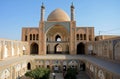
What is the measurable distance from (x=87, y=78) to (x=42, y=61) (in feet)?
19.5

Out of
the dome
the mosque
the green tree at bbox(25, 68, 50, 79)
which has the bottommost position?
the green tree at bbox(25, 68, 50, 79)

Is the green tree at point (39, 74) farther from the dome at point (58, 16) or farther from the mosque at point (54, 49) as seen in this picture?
the dome at point (58, 16)

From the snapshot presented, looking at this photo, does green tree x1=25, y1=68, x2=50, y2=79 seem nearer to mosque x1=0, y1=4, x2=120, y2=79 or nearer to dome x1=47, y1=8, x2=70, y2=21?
mosque x1=0, y1=4, x2=120, y2=79

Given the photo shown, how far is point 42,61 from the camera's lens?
1895 cm

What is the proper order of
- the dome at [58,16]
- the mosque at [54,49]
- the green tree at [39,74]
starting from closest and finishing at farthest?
the green tree at [39,74] → the mosque at [54,49] → the dome at [58,16]

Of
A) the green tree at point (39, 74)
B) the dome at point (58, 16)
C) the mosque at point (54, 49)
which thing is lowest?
the green tree at point (39, 74)

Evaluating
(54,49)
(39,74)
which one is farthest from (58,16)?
(39,74)

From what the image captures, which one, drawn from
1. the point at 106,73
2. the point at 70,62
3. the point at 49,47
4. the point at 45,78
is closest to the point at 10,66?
the point at 45,78

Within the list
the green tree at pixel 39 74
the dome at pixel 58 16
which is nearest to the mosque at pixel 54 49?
the dome at pixel 58 16

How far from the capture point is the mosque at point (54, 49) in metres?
14.1

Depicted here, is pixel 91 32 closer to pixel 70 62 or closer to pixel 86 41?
pixel 86 41

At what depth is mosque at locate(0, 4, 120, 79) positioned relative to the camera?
14107 mm

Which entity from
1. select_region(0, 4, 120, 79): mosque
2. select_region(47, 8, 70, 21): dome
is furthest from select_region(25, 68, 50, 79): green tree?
select_region(47, 8, 70, 21): dome

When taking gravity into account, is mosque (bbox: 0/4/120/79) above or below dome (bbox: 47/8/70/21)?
below
